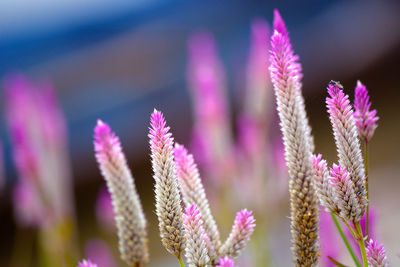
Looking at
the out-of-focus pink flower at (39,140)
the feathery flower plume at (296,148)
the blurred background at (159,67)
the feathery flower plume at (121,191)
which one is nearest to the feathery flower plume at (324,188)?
the feathery flower plume at (296,148)

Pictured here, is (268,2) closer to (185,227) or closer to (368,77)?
(368,77)

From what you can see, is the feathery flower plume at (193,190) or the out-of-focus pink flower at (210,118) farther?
the out-of-focus pink flower at (210,118)

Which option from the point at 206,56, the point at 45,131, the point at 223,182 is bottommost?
the point at 223,182

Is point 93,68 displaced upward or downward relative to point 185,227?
upward

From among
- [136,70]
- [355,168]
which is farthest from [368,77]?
[355,168]

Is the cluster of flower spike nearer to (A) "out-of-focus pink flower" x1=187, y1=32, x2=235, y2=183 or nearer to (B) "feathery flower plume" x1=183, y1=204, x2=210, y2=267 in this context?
(B) "feathery flower plume" x1=183, y1=204, x2=210, y2=267

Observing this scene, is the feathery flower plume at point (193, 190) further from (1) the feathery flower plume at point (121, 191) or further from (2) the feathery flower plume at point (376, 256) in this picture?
(2) the feathery flower plume at point (376, 256)

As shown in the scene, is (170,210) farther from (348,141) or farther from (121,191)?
(348,141)

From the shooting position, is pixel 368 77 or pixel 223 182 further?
pixel 368 77
